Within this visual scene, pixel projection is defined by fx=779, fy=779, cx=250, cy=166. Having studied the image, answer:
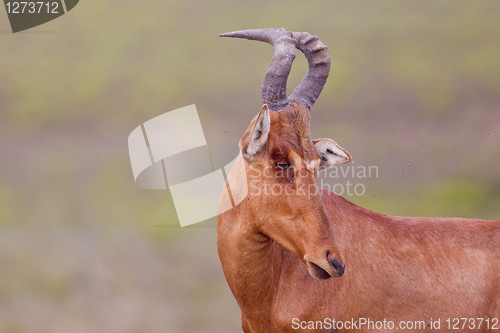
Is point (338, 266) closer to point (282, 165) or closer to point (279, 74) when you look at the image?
point (282, 165)

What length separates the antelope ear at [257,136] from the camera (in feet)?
28.4

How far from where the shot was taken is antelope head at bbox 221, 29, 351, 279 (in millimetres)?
8750

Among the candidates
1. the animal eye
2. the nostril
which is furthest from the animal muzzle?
the animal eye

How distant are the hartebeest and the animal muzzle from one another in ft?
0.04

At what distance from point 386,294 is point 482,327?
135 centimetres

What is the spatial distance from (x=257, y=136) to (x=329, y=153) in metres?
1.22

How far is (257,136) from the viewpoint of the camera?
347 inches

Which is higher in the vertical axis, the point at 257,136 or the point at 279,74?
the point at 279,74

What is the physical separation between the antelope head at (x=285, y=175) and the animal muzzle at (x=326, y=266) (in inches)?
0.4

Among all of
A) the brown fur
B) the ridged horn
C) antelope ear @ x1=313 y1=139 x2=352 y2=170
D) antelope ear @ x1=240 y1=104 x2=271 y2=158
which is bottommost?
the brown fur

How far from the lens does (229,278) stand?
9.76 meters

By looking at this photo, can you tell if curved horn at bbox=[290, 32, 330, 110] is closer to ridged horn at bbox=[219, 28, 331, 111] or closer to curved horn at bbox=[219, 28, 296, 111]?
ridged horn at bbox=[219, 28, 331, 111]

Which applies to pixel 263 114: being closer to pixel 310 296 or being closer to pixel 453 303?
pixel 310 296

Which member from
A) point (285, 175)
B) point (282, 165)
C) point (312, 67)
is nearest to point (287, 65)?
point (312, 67)
